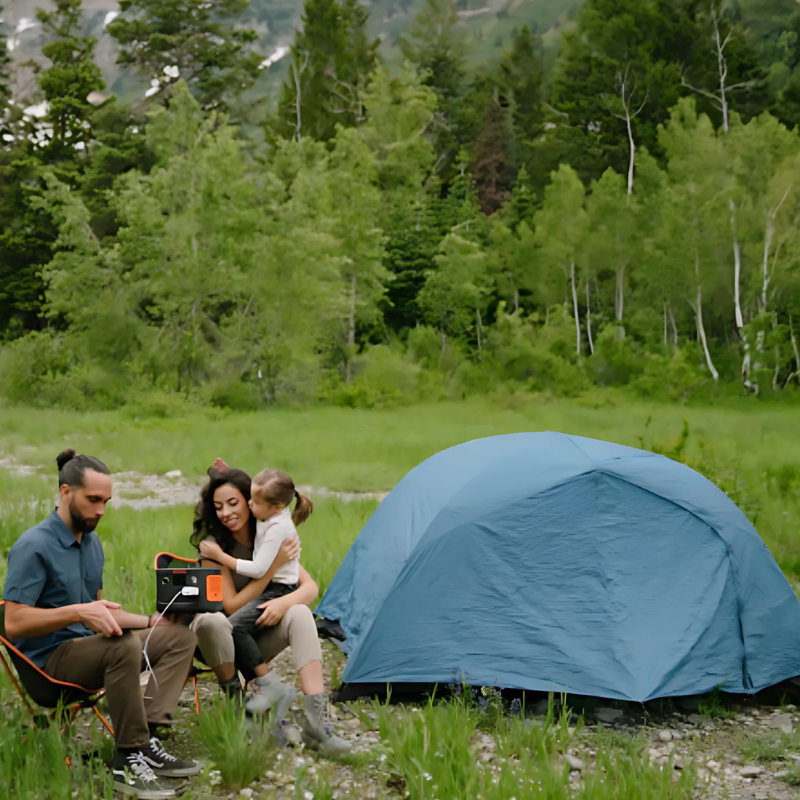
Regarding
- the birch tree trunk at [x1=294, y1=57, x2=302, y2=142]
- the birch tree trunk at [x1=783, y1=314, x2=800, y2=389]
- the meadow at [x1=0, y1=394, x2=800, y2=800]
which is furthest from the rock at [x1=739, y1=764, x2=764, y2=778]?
the birch tree trunk at [x1=294, y1=57, x2=302, y2=142]

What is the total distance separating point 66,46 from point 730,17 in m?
27.7

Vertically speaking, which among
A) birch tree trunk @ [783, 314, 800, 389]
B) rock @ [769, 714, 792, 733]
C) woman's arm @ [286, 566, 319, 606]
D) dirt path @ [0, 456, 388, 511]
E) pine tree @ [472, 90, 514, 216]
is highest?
pine tree @ [472, 90, 514, 216]

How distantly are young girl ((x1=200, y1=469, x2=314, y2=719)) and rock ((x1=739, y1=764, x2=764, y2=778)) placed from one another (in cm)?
213

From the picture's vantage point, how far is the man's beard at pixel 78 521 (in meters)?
3.83

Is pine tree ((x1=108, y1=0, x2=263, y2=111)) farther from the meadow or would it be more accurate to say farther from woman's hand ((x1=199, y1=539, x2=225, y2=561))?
woman's hand ((x1=199, y1=539, x2=225, y2=561))

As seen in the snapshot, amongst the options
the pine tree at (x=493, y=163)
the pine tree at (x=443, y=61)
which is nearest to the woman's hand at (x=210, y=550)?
the pine tree at (x=493, y=163)

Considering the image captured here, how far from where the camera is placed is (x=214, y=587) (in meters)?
4.05

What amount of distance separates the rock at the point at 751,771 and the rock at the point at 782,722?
0.51 m

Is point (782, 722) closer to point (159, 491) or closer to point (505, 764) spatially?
point (505, 764)

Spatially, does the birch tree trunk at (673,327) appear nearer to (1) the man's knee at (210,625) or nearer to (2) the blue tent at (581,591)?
(2) the blue tent at (581,591)

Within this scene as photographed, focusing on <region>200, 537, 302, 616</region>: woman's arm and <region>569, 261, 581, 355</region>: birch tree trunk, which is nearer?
<region>200, 537, 302, 616</region>: woman's arm

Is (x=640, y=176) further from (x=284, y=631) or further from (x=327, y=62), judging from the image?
(x=284, y=631)

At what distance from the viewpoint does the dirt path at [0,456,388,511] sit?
12.4 m

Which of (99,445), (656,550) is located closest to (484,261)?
(99,445)
